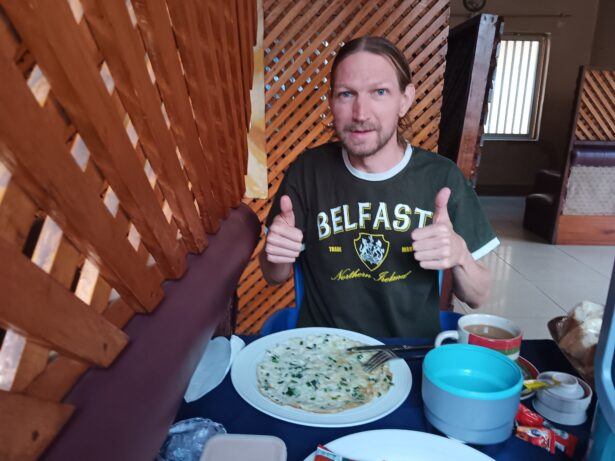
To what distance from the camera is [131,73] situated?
549mm

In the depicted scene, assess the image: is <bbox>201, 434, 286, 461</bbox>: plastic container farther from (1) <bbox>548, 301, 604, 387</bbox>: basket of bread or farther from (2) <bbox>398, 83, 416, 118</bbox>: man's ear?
(2) <bbox>398, 83, 416, 118</bbox>: man's ear

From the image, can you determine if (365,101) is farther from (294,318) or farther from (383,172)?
(294,318)

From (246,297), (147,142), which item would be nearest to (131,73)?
(147,142)

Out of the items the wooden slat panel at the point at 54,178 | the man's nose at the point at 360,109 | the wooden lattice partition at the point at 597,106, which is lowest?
the wooden slat panel at the point at 54,178

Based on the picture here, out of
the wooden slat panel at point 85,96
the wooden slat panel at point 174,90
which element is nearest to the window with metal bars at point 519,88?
the wooden slat panel at point 174,90

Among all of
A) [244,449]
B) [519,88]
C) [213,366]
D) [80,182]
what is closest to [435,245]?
[213,366]

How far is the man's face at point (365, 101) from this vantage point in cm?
134

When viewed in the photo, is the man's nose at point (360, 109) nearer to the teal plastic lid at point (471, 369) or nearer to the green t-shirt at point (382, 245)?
A: the green t-shirt at point (382, 245)

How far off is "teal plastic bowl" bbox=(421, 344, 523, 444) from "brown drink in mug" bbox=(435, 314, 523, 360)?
0.26ft

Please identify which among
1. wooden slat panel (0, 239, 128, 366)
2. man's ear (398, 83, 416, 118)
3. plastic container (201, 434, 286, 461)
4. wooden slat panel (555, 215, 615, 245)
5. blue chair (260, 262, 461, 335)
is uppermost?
man's ear (398, 83, 416, 118)

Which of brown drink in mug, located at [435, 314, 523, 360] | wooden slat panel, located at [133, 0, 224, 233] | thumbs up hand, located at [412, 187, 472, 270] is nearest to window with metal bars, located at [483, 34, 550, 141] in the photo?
thumbs up hand, located at [412, 187, 472, 270]

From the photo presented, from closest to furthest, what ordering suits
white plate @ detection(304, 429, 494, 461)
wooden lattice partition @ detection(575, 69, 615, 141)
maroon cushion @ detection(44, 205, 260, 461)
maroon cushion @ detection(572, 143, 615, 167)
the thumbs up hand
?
maroon cushion @ detection(44, 205, 260, 461), white plate @ detection(304, 429, 494, 461), the thumbs up hand, maroon cushion @ detection(572, 143, 615, 167), wooden lattice partition @ detection(575, 69, 615, 141)

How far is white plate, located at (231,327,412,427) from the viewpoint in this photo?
0.73 meters

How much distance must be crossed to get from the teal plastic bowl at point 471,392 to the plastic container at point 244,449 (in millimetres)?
311
